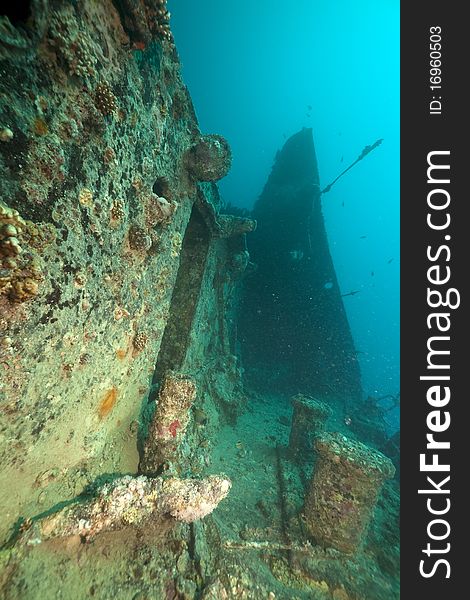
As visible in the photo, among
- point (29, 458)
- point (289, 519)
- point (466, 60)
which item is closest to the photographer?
point (29, 458)

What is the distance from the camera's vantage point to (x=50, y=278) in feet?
9.43

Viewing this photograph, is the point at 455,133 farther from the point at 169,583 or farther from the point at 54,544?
the point at 54,544

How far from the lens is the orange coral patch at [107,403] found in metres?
4.05

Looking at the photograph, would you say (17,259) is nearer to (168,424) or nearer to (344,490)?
(168,424)

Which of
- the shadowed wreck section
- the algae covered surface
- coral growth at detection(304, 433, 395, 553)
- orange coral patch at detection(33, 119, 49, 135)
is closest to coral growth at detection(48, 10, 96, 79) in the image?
the algae covered surface

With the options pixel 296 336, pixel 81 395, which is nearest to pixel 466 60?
pixel 81 395

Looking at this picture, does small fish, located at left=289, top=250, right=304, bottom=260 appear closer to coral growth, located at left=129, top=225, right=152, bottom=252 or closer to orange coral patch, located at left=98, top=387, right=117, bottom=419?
coral growth, located at left=129, top=225, right=152, bottom=252

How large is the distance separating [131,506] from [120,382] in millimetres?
1541

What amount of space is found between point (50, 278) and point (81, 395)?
59.0 inches

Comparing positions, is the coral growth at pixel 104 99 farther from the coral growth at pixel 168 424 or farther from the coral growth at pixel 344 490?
the coral growth at pixel 344 490

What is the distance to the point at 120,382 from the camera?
14.4ft

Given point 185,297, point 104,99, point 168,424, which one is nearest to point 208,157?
point 104,99

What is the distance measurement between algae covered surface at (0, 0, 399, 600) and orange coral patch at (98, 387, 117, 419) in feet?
0.09

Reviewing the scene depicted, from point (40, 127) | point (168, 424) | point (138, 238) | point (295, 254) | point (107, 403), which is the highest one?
point (295, 254)
